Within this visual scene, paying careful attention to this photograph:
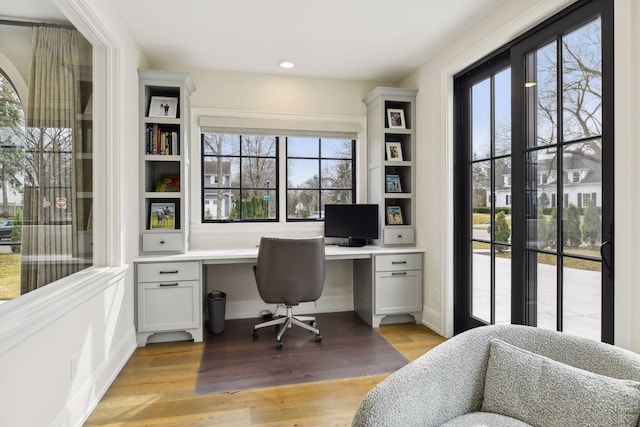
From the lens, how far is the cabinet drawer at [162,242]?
10.8 feet

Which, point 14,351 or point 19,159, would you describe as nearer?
point 14,351

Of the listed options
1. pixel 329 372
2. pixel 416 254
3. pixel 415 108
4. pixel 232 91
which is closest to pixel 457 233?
pixel 416 254

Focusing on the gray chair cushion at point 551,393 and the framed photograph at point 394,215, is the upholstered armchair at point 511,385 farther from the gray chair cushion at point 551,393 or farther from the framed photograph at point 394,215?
the framed photograph at point 394,215

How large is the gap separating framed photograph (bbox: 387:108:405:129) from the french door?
0.71 meters

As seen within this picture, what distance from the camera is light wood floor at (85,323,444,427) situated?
206cm

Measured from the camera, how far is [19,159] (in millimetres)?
1662

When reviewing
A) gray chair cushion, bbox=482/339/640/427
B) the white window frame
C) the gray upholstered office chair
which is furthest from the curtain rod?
gray chair cushion, bbox=482/339/640/427

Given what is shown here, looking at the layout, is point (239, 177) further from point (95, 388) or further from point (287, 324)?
point (95, 388)

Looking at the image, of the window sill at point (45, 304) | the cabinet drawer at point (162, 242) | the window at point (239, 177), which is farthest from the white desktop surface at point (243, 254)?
the window sill at point (45, 304)

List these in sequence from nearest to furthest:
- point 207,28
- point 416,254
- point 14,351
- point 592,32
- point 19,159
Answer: point 14,351, point 19,159, point 592,32, point 207,28, point 416,254

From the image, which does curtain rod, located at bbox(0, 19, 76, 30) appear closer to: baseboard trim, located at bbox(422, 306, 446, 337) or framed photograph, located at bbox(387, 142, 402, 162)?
framed photograph, located at bbox(387, 142, 402, 162)

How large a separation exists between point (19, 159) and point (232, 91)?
2470 millimetres

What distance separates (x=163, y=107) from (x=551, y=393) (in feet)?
11.2

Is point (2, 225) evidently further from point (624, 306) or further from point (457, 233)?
point (457, 233)
